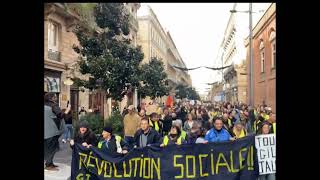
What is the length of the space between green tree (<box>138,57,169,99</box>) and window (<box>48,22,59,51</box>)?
13.2 feet

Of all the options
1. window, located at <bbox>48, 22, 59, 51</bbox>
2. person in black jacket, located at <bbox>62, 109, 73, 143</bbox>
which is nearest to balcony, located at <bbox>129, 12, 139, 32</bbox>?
window, located at <bbox>48, 22, 59, 51</bbox>

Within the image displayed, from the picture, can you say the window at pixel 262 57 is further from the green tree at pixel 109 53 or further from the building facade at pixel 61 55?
the building facade at pixel 61 55

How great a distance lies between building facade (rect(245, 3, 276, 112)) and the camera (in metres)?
22.0

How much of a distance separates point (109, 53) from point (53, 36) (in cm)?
379

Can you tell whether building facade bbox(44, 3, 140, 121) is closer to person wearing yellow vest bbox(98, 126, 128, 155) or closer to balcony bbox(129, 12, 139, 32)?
balcony bbox(129, 12, 139, 32)

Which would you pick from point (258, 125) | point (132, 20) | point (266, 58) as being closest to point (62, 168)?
point (258, 125)

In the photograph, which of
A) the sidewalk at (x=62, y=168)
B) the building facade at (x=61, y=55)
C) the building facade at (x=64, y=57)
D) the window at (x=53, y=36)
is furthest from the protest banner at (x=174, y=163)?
the window at (x=53, y=36)

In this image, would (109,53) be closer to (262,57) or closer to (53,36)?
(53,36)
